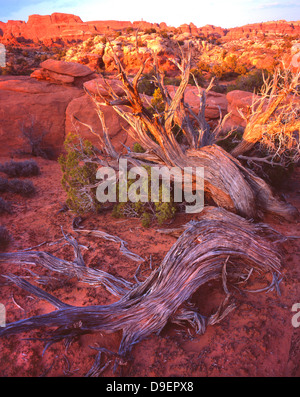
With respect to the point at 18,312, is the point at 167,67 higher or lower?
higher

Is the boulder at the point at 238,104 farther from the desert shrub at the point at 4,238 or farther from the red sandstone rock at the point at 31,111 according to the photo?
the desert shrub at the point at 4,238

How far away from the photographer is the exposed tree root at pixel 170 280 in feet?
9.91

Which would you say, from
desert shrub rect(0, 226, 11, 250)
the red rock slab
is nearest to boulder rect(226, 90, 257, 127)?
the red rock slab

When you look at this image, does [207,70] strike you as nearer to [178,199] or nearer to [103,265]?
[178,199]

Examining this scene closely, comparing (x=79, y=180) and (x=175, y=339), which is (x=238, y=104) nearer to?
(x=79, y=180)

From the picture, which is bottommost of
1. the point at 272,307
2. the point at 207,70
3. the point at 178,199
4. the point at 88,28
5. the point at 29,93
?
the point at 272,307

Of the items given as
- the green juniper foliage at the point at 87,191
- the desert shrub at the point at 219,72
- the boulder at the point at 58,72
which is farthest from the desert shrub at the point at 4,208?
the desert shrub at the point at 219,72

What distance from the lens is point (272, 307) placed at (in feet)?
10.6

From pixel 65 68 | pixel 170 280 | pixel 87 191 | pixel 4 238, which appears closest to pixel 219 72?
pixel 65 68

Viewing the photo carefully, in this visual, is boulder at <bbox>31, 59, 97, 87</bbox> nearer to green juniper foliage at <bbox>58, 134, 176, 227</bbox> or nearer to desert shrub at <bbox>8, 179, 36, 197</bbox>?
desert shrub at <bbox>8, 179, 36, 197</bbox>

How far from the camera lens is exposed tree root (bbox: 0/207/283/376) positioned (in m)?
3.02

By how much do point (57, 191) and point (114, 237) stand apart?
3.07m

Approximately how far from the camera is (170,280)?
11.2 feet
